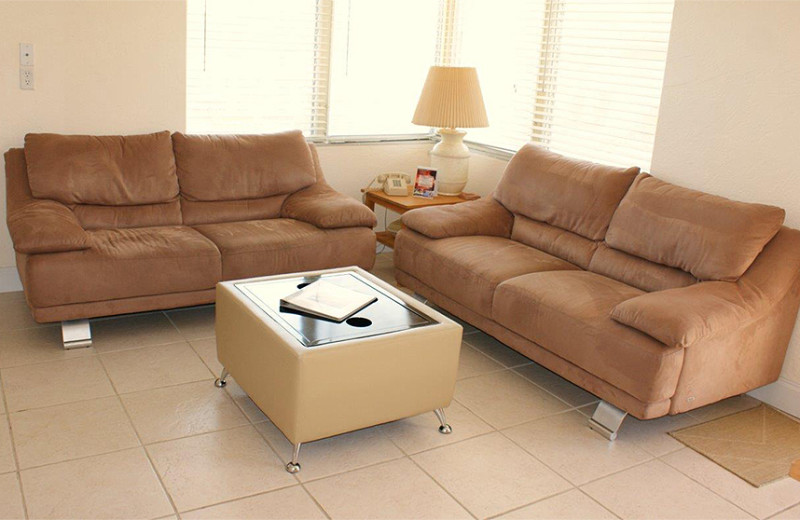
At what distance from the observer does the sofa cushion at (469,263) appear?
3.73 metres

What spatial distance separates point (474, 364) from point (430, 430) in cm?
72

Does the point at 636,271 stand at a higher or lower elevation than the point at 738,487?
higher

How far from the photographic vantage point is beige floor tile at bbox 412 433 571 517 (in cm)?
268

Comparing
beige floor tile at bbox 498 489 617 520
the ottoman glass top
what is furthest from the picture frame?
beige floor tile at bbox 498 489 617 520

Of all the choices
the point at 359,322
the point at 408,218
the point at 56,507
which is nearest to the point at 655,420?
the point at 359,322

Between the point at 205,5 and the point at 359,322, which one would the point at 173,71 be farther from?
the point at 359,322

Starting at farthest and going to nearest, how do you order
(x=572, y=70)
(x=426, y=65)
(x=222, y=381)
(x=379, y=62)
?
(x=426, y=65) → (x=379, y=62) → (x=572, y=70) → (x=222, y=381)

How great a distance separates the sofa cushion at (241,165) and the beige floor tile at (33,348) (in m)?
1.07

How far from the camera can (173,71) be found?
450 cm

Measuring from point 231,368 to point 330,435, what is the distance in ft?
2.01

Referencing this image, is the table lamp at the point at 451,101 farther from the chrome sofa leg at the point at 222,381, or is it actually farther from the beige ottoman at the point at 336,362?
the chrome sofa leg at the point at 222,381

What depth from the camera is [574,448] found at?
121 inches

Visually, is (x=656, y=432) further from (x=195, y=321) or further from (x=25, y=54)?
(x=25, y=54)

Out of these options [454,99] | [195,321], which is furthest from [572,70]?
[195,321]
